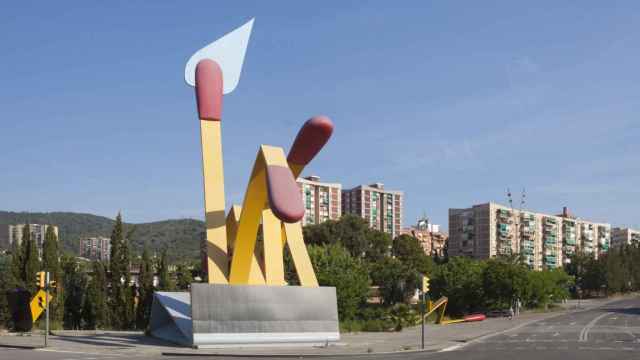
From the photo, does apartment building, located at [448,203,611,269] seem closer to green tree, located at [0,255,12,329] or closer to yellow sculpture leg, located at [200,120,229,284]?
green tree, located at [0,255,12,329]

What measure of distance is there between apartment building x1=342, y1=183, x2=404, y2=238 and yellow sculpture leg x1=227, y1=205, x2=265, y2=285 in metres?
143

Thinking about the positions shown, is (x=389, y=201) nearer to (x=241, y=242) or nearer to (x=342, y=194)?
(x=342, y=194)

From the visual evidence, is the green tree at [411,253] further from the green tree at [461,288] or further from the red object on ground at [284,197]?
the red object on ground at [284,197]

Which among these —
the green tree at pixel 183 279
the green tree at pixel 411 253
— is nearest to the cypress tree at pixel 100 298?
the green tree at pixel 183 279

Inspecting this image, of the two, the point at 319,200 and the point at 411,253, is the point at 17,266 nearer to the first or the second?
the point at 411,253

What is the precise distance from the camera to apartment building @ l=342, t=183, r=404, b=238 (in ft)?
602

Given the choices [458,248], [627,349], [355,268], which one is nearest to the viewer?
[627,349]

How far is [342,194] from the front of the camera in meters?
188

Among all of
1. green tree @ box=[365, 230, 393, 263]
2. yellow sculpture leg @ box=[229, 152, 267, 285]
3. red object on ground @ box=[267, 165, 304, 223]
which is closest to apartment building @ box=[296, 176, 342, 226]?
green tree @ box=[365, 230, 393, 263]

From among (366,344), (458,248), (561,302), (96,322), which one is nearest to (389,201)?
(458,248)

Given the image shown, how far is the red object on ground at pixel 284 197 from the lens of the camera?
26797 millimetres

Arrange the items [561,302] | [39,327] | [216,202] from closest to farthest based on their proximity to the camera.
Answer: [216,202], [39,327], [561,302]

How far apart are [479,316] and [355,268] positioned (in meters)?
10.7

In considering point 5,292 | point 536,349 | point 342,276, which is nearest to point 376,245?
point 342,276
